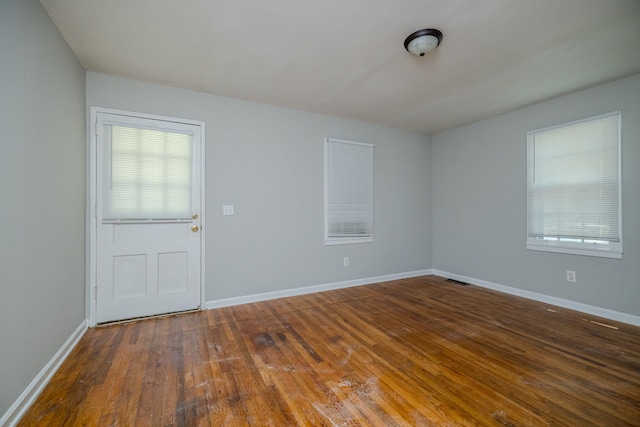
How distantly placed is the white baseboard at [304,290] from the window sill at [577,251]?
1.78m

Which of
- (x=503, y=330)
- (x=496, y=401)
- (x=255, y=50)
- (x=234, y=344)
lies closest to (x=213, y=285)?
(x=234, y=344)

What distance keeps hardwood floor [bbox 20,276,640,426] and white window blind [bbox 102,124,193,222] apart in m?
1.21

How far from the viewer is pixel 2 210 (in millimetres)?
1431

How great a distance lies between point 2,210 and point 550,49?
410cm

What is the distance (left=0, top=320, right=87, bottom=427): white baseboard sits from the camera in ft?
4.79

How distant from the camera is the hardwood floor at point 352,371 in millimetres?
1544

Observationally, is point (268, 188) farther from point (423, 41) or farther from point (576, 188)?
point (576, 188)

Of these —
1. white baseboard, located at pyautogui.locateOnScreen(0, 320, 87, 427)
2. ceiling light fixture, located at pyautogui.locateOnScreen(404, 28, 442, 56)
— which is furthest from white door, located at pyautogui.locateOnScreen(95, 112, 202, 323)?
ceiling light fixture, located at pyautogui.locateOnScreen(404, 28, 442, 56)

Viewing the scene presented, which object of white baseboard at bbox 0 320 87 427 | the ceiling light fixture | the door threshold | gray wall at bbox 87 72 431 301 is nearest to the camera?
white baseboard at bbox 0 320 87 427

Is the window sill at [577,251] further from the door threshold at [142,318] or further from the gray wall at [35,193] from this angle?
the gray wall at [35,193]

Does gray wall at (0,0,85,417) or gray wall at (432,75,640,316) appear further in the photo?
gray wall at (432,75,640,316)

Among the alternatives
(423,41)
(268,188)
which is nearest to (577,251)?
(423,41)

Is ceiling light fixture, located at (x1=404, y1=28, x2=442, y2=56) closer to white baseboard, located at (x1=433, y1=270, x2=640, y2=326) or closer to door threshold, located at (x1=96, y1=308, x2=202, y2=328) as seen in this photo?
white baseboard, located at (x1=433, y1=270, x2=640, y2=326)

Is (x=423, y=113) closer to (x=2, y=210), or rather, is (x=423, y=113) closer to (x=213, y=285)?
(x=213, y=285)
